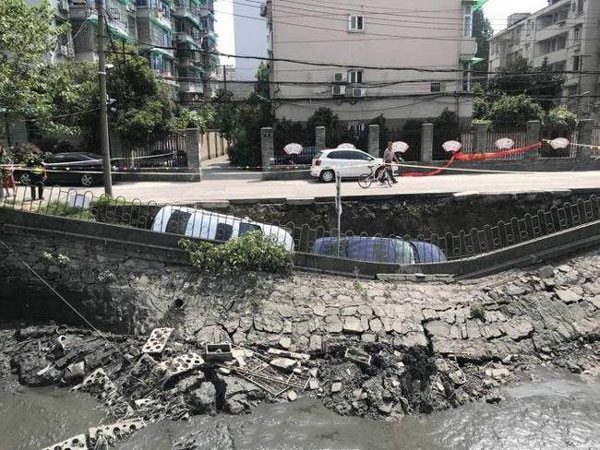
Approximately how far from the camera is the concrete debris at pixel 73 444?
20.2ft

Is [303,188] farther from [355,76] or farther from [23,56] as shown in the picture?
[355,76]

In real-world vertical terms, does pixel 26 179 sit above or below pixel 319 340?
above

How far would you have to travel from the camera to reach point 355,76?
28922 millimetres

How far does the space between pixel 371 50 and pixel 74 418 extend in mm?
26427

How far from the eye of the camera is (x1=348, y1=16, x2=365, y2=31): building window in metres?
28.6

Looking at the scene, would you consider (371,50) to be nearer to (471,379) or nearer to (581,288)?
(581,288)

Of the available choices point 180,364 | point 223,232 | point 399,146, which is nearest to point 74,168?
point 223,232

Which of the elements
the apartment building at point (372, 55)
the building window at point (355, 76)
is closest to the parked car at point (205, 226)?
the apartment building at point (372, 55)

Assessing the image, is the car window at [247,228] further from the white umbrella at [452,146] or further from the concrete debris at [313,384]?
the white umbrella at [452,146]

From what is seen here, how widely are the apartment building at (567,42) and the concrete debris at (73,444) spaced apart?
38.1 metres

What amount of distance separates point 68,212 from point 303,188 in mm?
9103

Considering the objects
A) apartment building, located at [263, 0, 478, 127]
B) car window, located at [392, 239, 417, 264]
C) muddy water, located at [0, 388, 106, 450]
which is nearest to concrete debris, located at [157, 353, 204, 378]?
muddy water, located at [0, 388, 106, 450]

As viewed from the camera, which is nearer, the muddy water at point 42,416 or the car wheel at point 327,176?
the muddy water at point 42,416

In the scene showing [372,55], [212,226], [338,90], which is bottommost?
[212,226]
